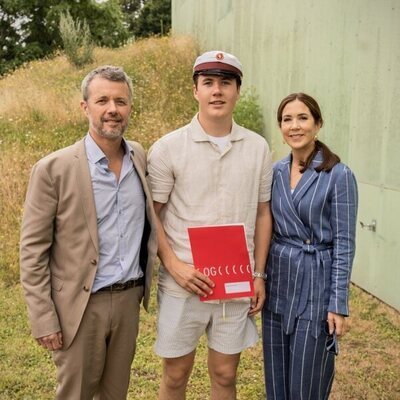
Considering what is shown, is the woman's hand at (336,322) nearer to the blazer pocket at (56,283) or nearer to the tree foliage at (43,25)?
the blazer pocket at (56,283)

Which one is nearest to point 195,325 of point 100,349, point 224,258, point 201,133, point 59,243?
point 224,258

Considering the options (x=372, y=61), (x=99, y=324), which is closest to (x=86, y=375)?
(x=99, y=324)

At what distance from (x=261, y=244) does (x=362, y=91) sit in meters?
3.10

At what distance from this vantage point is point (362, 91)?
530 centimetres

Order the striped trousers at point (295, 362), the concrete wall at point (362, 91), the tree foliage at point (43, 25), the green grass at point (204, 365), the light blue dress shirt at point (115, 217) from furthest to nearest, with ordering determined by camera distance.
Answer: the tree foliage at point (43, 25) < the concrete wall at point (362, 91) < the green grass at point (204, 365) < the striped trousers at point (295, 362) < the light blue dress shirt at point (115, 217)

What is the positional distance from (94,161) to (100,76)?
393 millimetres

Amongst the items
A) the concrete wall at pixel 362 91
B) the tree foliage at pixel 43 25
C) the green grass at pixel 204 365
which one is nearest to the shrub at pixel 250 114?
the concrete wall at pixel 362 91

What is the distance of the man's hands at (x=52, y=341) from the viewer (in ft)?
8.00

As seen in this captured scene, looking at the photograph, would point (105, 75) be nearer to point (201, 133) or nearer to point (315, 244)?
point (201, 133)

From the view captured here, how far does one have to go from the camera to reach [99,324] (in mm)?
2533

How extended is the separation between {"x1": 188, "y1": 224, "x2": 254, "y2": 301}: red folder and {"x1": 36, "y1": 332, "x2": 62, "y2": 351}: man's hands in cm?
70

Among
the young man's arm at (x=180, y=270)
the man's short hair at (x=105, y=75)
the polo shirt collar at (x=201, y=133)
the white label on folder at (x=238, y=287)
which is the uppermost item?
the man's short hair at (x=105, y=75)

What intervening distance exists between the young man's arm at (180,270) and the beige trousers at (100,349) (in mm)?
190

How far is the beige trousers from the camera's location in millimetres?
2512
